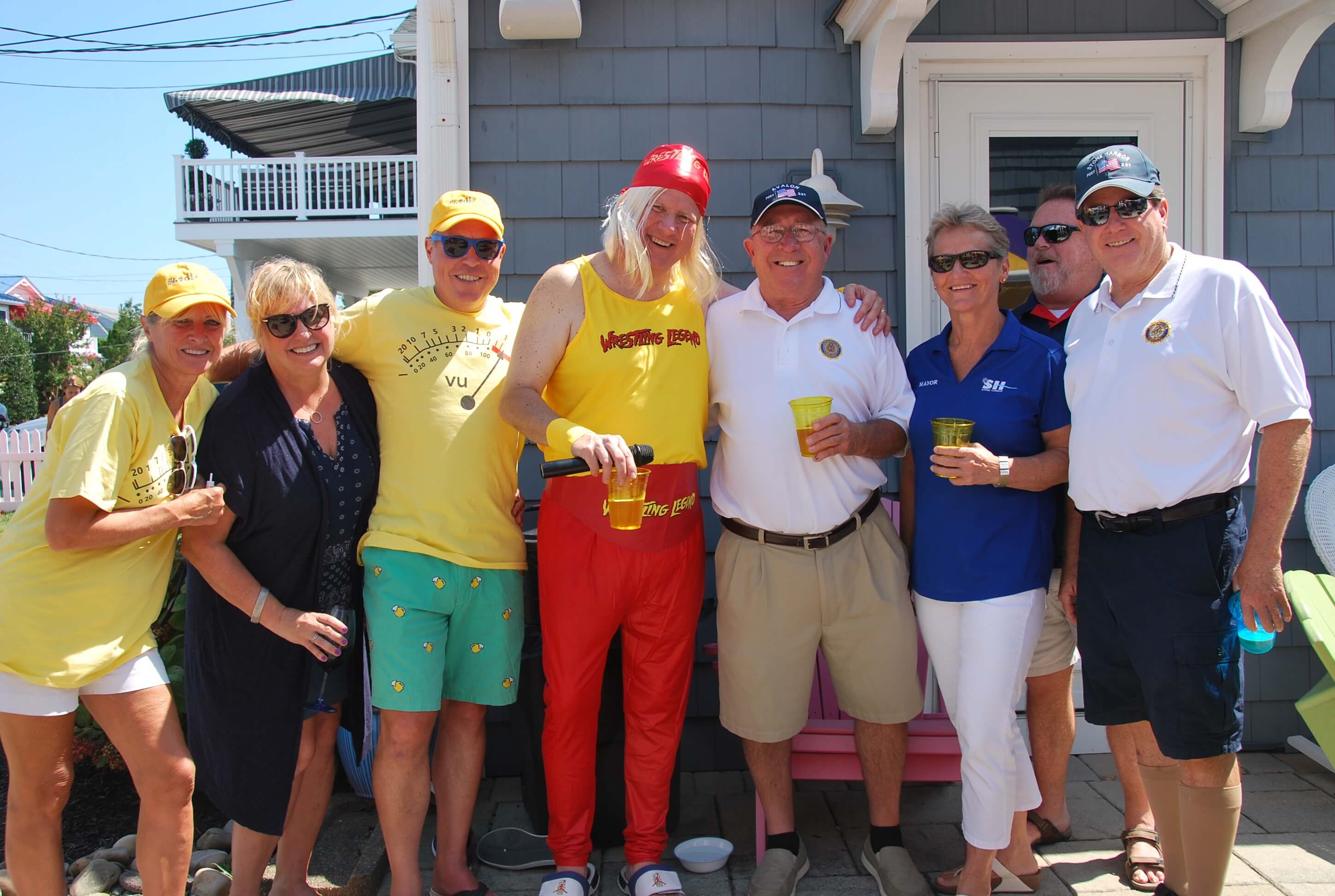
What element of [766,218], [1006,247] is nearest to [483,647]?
[766,218]

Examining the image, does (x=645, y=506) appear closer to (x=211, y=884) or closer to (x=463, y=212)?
(x=463, y=212)

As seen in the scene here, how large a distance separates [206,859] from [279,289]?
6.23 feet

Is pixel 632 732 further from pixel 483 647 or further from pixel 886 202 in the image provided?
pixel 886 202

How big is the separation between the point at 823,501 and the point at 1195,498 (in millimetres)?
899

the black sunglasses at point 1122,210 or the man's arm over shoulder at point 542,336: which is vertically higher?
the black sunglasses at point 1122,210

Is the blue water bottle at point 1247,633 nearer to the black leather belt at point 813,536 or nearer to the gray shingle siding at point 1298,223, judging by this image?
the black leather belt at point 813,536

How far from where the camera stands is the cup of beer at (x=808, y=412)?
2.35 meters

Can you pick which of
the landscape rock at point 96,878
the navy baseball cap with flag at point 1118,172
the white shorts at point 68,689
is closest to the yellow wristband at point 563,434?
the white shorts at point 68,689

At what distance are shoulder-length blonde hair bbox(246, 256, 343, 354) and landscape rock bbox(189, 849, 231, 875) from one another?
5.75 feet

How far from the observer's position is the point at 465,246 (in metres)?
2.46

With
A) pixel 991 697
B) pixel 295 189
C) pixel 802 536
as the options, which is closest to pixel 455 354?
pixel 802 536

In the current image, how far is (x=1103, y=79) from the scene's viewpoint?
140 inches

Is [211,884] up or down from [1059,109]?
down

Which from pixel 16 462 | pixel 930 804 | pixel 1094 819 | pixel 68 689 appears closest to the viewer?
pixel 68 689
